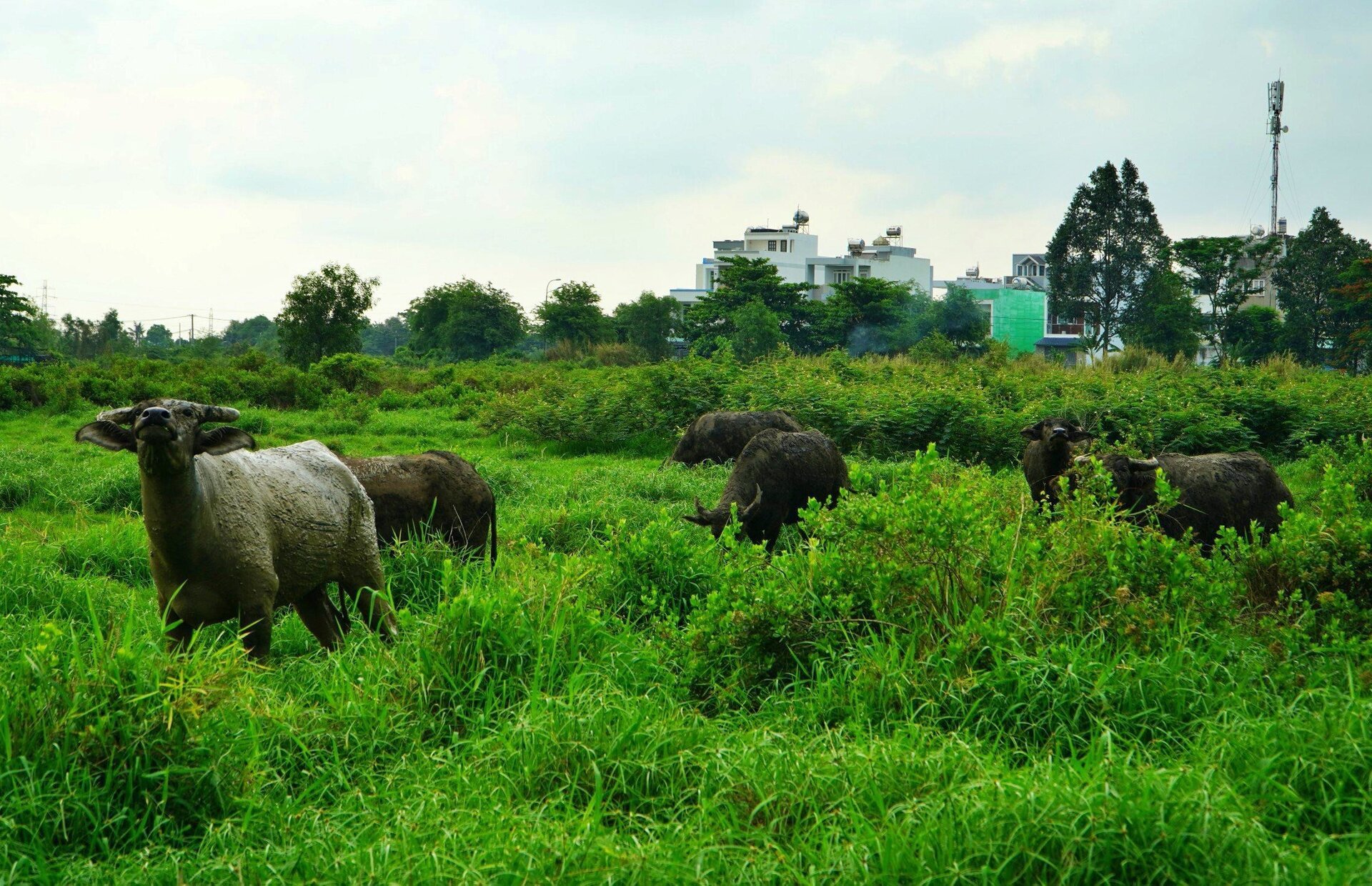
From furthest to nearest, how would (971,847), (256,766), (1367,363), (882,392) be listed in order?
(1367,363) → (882,392) → (256,766) → (971,847)

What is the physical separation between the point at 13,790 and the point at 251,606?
1.91 meters

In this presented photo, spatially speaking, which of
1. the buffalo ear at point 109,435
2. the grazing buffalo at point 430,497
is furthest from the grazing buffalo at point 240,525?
the grazing buffalo at point 430,497

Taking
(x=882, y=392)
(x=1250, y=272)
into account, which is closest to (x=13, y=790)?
(x=882, y=392)

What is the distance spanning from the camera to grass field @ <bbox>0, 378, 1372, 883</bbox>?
3.27 metres

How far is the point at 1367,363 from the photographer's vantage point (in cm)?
3216

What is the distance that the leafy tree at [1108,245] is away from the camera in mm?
45719

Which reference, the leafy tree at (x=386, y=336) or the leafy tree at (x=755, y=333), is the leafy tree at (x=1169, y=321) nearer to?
the leafy tree at (x=755, y=333)

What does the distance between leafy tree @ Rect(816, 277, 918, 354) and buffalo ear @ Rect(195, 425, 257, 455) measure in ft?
144

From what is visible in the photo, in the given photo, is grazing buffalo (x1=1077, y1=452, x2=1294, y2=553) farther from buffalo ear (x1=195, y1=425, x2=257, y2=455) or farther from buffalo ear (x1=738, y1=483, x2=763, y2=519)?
buffalo ear (x1=195, y1=425, x2=257, y2=455)

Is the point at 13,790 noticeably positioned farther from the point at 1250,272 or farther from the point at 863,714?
the point at 1250,272

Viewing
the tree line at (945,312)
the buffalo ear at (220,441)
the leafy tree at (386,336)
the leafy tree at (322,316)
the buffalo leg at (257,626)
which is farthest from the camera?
the leafy tree at (386,336)

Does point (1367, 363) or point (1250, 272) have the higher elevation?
point (1250, 272)

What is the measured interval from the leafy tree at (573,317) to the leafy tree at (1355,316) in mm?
29105

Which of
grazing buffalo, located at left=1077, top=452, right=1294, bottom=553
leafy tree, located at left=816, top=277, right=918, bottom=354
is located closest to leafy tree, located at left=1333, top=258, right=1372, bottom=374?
leafy tree, located at left=816, top=277, right=918, bottom=354
